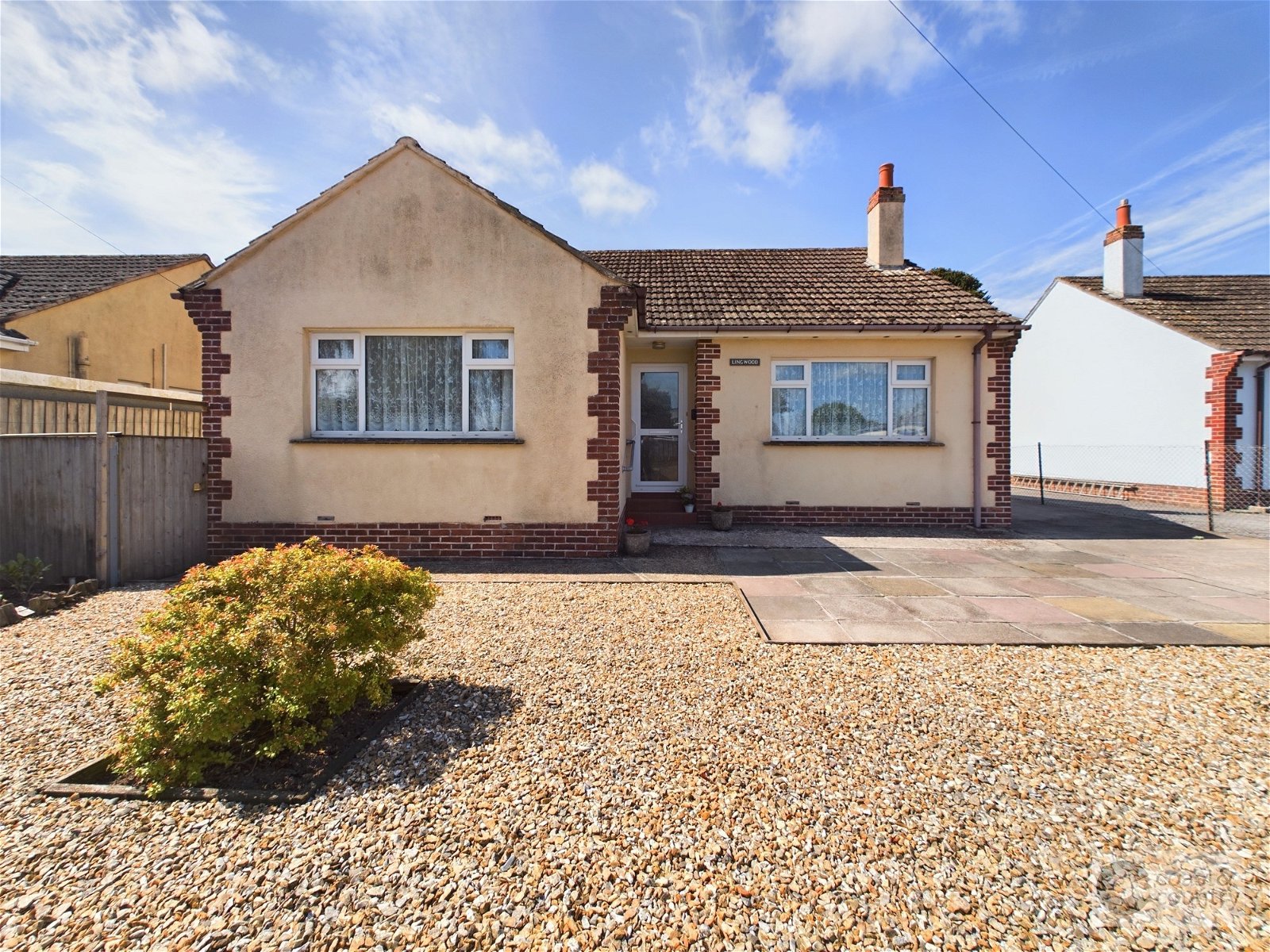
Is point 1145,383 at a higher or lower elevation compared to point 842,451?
higher

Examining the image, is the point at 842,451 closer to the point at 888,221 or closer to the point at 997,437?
the point at 997,437

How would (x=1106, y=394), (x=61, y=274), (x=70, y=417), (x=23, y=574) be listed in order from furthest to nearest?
(x=1106, y=394) → (x=61, y=274) → (x=70, y=417) → (x=23, y=574)

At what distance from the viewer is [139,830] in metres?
2.28

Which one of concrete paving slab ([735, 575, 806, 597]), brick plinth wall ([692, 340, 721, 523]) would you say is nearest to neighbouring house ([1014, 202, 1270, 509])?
brick plinth wall ([692, 340, 721, 523])

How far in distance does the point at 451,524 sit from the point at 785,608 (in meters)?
4.36

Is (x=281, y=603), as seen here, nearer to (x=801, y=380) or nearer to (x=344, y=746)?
(x=344, y=746)

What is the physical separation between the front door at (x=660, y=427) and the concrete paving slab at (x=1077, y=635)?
6.57 metres

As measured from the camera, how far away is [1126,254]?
1606 centimetres

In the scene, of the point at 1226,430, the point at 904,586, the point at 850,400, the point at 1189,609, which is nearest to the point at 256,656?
the point at 904,586

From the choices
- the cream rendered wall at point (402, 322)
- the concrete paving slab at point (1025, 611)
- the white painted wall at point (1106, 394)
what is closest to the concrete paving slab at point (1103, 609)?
the concrete paving slab at point (1025, 611)

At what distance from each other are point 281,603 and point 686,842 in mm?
2268

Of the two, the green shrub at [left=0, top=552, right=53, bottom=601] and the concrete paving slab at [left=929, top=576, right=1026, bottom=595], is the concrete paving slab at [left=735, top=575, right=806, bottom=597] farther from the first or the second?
the green shrub at [left=0, top=552, right=53, bottom=601]

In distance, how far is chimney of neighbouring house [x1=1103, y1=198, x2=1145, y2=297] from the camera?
15977 mm

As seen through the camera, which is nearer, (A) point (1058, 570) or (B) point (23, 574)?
(B) point (23, 574)
